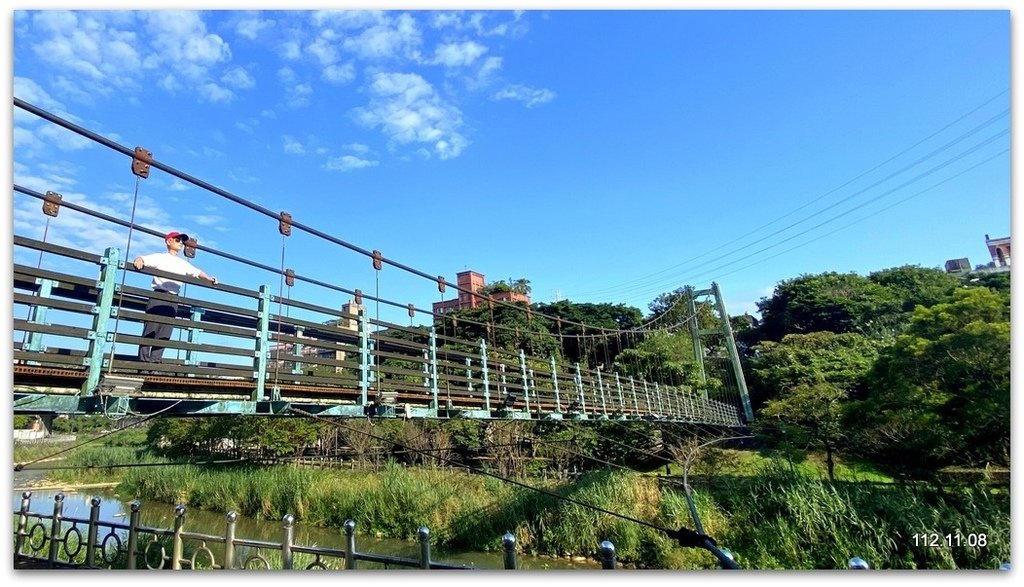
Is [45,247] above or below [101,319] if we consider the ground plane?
above

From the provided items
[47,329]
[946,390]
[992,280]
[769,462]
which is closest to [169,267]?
[47,329]

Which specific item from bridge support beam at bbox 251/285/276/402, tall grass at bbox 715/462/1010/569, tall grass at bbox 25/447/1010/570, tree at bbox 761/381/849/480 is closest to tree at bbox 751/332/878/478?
tree at bbox 761/381/849/480

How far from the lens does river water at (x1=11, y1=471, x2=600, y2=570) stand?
6.98 meters

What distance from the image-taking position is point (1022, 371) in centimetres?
278

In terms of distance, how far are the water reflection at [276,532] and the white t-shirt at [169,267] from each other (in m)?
4.75

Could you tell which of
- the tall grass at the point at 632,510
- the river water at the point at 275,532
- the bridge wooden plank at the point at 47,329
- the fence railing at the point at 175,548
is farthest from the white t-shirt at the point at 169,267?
the river water at the point at 275,532

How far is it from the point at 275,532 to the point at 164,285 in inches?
280

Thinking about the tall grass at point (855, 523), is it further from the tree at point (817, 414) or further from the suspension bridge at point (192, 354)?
the suspension bridge at point (192, 354)

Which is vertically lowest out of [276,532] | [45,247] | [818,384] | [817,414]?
[276,532]

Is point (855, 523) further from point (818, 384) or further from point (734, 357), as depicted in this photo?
point (734, 357)

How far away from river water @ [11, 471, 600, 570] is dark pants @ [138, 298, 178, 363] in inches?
175

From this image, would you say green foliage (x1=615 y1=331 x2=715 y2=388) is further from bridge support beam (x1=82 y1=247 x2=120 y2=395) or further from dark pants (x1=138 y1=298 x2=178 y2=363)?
bridge support beam (x1=82 y1=247 x2=120 y2=395)

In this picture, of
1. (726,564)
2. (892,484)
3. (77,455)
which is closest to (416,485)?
(892,484)

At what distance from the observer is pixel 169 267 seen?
2809 mm
